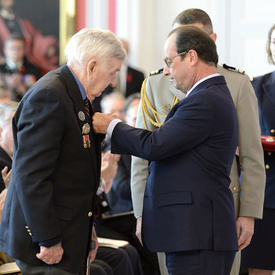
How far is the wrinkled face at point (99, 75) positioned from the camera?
2.42 metres

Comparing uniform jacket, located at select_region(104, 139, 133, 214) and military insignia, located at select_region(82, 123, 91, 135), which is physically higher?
military insignia, located at select_region(82, 123, 91, 135)

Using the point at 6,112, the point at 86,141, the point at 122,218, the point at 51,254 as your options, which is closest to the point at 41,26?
the point at 122,218

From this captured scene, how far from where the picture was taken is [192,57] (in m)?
2.47

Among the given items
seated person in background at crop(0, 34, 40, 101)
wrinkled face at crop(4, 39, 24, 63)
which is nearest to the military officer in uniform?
seated person in background at crop(0, 34, 40, 101)

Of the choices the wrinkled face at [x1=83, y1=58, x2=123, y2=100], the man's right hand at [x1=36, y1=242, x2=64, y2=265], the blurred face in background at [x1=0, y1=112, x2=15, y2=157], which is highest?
the wrinkled face at [x1=83, y1=58, x2=123, y2=100]

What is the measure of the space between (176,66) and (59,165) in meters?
0.64

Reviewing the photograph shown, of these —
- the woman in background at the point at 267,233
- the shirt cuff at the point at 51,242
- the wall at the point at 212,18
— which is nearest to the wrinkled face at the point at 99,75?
the shirt cuff at the point at 51,242

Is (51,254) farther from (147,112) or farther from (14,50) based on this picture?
(14,50)

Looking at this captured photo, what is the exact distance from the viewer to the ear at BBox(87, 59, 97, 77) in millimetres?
2398

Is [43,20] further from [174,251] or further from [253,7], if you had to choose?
[174,251]

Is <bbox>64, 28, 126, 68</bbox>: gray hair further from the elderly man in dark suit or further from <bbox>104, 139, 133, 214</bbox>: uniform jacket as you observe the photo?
<bbox>104, 139, 133, 214</bbox>: uniform jacket

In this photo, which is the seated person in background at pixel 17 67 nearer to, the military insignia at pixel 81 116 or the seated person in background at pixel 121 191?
the seated person in background at pixel 121 191

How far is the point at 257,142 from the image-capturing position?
2.81 meters

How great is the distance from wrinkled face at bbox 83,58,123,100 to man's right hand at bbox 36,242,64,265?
2.06 feet
